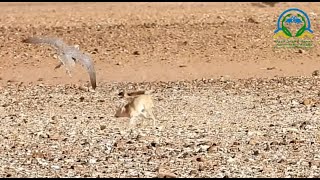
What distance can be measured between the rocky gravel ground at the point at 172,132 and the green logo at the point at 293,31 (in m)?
3.12

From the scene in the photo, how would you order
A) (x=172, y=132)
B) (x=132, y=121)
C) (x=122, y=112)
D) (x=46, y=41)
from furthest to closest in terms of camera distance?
(x=46, y=41) → (x=122, y=112) → (x=132, y=121) → (x=172, y=132)

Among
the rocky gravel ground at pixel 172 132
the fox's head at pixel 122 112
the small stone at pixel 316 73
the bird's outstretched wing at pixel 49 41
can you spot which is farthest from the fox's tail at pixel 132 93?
the small stone at pixel 316 73

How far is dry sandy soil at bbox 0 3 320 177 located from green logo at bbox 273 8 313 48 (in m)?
0.21

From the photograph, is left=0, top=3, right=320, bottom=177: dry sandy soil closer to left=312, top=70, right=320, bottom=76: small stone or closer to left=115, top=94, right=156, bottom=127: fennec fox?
left=115, top=94, right=156, bottom=127: fennec fox

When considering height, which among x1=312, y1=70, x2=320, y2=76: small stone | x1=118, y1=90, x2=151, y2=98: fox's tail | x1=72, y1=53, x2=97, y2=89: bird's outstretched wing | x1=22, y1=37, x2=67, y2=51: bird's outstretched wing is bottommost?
x1=312, y1=70, x2=320, y2=76: small stone

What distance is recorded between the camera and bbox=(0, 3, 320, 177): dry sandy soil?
9.83 meters

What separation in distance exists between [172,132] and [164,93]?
3.13 meters

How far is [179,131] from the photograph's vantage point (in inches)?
440

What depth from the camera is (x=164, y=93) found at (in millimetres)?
14203

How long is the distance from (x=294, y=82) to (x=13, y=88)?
4.42 m

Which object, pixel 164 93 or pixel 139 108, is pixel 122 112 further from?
pixel 164 93

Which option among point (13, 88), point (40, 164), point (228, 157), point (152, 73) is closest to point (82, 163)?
point (40, 164)

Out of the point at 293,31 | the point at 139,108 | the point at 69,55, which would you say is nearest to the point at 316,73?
the point at 293,31

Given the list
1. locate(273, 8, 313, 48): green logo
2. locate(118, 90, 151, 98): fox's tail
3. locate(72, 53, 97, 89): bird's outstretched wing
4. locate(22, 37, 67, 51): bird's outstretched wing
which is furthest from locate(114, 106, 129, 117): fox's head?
locate(273, 8, 313, 48): green logo
